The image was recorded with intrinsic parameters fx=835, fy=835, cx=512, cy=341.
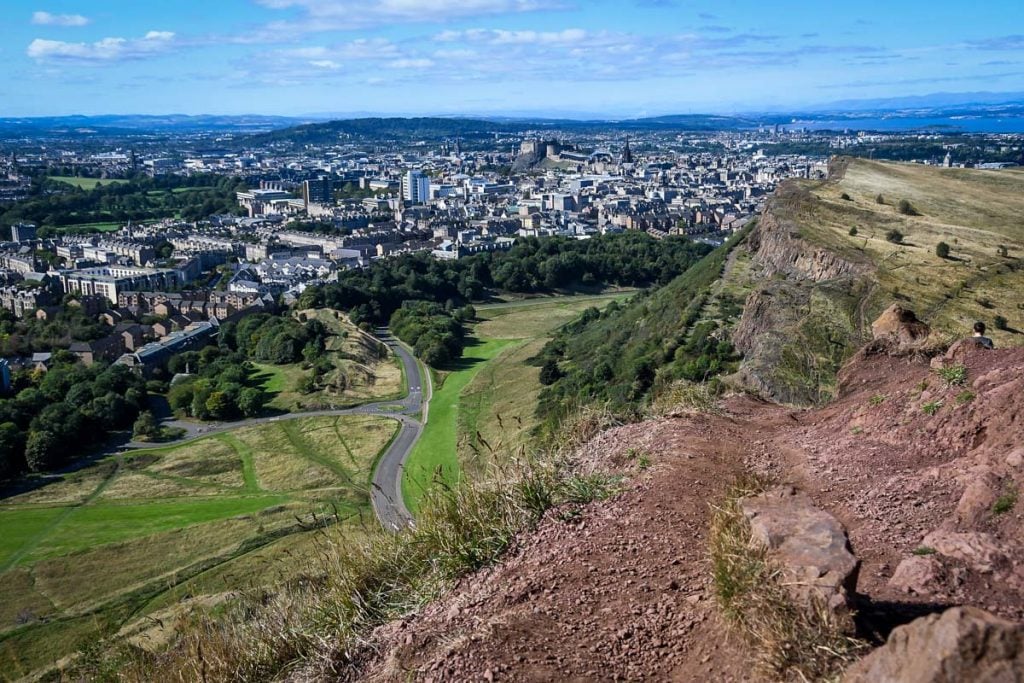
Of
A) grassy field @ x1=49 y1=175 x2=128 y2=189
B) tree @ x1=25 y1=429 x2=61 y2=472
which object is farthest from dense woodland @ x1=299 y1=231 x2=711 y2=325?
grassy field @ x1=49 y1=175 x2=128 y2=189

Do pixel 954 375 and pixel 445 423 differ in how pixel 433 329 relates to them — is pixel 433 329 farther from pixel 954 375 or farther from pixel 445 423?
pixel 954 375

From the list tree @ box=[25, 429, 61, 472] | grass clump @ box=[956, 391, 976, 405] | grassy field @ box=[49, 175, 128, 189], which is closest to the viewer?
grass clump @ box=[956, 391, 976, 405]

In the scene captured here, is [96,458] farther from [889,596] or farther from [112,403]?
[889,596]

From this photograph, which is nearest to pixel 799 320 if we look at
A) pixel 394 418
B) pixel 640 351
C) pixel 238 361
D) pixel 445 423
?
pixel 640 351

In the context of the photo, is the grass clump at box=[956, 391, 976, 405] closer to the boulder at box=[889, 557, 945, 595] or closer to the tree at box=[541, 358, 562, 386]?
the boulder at box=[889, 557, 945, 595]

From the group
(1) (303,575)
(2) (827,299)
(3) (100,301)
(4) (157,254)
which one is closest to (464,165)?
(4) (157,254)

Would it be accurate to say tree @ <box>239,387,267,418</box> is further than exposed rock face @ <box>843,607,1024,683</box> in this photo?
Yes

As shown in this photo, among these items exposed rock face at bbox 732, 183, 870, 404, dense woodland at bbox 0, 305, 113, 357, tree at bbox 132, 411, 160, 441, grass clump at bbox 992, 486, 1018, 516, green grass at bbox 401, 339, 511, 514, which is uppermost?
grass clump at bbox 992, 486, 1018, 516

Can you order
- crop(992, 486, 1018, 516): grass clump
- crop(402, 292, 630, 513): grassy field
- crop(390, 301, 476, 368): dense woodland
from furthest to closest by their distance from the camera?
crop(390, 301, 476, 368): dense woodland
crop(402, 292, 630, 513): grassy field
crop(992, 486, 1018, 516): grass clump
